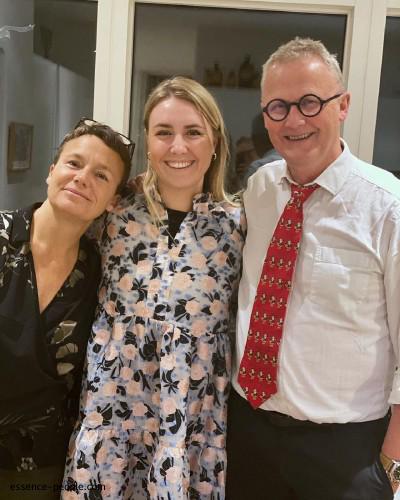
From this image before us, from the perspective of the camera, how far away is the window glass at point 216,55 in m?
2.52

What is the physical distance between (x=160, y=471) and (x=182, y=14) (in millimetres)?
1976

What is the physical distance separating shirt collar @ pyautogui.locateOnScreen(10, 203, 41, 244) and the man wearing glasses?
667mm

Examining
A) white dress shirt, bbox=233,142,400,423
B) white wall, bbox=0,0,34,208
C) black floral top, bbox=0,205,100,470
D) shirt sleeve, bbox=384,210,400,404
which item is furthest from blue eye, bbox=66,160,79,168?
white wall, bbox=0,0,34,208

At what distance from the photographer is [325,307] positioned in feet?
4.76

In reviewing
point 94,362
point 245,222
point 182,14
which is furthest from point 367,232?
point 182,14

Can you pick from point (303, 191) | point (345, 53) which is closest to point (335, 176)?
point (303, 191)

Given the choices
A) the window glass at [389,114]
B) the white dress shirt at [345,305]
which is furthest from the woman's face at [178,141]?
the window glass at [389,114]

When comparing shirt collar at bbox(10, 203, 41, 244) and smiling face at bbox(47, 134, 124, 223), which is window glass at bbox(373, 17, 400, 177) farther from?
shirt collar at bbox(10, 203, 41, 244)

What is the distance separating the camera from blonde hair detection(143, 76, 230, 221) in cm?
161

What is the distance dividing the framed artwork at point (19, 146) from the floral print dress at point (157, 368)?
127cm

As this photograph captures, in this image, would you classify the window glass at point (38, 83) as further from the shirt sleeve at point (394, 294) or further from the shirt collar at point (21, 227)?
the shirt sleeve at point (394, 294)

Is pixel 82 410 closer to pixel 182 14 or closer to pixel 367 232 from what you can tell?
pixel 367 232

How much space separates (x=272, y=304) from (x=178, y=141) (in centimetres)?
53

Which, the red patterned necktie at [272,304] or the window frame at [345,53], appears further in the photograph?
the window frame at [345,53]
